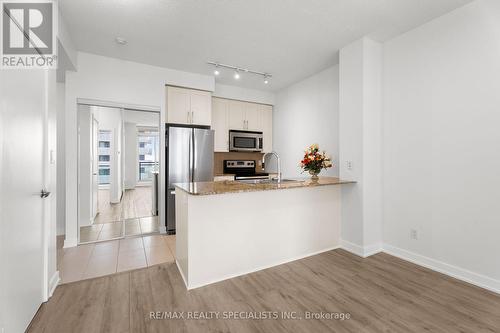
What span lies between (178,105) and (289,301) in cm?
348

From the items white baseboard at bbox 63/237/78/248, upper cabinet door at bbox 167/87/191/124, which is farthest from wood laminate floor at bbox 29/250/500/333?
upper cabinet door at bbox 167/87/191/124

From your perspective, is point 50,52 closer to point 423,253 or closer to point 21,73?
point 21,73

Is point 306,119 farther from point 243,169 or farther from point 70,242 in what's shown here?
point 70,242

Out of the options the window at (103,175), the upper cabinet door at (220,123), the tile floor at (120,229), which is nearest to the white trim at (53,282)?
the tile floor at (120,229)

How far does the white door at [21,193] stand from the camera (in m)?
1.42

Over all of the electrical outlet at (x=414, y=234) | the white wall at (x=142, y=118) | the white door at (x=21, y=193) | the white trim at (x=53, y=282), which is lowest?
the white trim at (x=53, y=282)

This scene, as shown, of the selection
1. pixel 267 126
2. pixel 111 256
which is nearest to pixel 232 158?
pixel 267 126

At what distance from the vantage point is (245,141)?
5008mm

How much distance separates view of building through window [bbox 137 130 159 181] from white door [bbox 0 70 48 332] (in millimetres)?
1834

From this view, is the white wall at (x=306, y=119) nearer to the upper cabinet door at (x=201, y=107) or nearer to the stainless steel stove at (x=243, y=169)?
the stainless steel stove at (x=243, y=169)

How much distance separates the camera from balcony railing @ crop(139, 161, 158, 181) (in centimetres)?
396

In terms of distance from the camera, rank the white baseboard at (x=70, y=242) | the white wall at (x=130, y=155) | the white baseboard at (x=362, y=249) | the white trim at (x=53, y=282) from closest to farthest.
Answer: the white trim at (x=53, y=282) < the white baseboard at (x=362, y=249) < the white baseboard at (x=70, y=242) < the white wall at (x=130, y=155)

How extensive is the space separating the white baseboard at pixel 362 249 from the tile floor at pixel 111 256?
92.5 inches

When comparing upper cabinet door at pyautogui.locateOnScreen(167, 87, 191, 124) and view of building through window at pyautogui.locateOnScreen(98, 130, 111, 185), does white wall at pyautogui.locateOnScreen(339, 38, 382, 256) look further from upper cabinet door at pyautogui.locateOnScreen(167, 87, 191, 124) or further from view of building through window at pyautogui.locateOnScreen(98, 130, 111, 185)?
view of building through window at pyautogui.locateOnScreen(98, 130, 111, 185)
